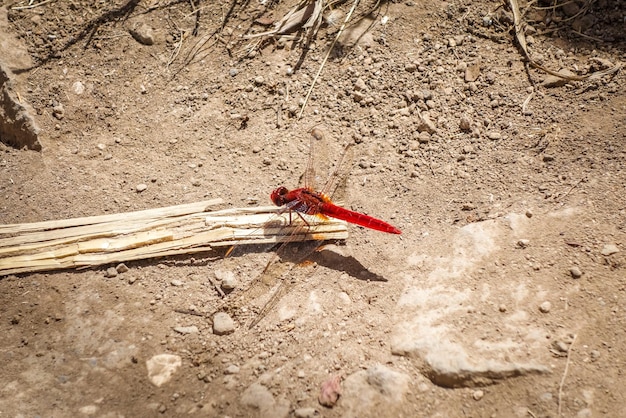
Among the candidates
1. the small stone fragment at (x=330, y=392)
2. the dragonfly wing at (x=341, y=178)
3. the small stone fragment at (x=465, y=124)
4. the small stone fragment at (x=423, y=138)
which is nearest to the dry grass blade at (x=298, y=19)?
the dragonfly wing at (x=341, y=178)

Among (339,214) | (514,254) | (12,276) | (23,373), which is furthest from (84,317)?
(514,254)

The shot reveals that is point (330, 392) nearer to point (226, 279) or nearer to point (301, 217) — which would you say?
point (226, 279)

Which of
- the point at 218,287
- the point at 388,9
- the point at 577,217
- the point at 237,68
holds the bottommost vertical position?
the point at 218,287

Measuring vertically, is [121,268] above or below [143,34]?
below

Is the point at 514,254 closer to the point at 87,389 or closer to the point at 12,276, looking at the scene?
the point at 87,389

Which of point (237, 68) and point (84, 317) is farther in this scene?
point (237, 68)

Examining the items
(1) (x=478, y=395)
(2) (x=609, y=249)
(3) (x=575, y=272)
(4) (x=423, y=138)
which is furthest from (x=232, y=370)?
(2) (x=609, y=249)

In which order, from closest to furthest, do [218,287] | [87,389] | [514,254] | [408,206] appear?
1. [87,389]
2. [514,254]
3. [218,287]
4. [408,206]
